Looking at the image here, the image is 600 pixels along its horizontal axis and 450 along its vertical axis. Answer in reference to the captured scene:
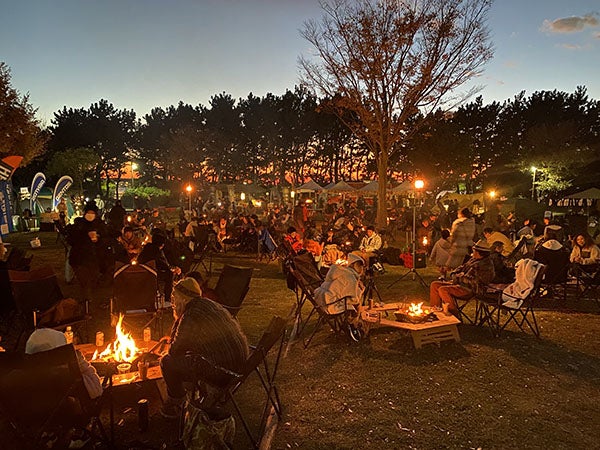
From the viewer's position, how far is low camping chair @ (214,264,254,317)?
6164mm

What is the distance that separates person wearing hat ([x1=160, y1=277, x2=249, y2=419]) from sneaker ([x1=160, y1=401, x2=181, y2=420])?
472 mm

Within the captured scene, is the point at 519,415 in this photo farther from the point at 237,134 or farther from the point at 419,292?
the point at 237,134

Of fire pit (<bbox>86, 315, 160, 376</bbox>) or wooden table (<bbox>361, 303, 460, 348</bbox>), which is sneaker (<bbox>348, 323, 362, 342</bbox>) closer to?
wooden table (<bbox>361, 303, 460, 348</bbox>)

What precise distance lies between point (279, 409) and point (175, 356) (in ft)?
3.93

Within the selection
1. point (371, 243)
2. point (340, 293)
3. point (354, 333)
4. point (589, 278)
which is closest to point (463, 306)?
point (354, 333)

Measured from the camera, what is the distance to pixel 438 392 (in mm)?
4566

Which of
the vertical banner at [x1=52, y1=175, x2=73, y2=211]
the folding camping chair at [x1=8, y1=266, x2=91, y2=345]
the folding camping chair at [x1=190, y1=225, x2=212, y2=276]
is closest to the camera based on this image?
the folding camping chair at [x1=8, y1=266, x2=91, y2=345]

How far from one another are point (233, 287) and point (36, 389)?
350 cm

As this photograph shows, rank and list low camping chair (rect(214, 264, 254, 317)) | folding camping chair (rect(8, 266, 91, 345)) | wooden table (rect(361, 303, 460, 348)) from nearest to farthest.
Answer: folding camping chair (rect(8, 266, 91, 345))
wooden table (rect(361, 303, 460, 348))
low camping chair (rect(214, 264, 254, 317))

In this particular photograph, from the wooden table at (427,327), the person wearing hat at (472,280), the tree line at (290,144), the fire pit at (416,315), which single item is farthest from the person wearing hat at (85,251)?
the tree line at (290,144)

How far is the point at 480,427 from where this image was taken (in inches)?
153

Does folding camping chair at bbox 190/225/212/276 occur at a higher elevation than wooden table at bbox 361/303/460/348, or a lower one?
higher

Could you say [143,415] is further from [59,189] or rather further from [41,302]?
[59,189]

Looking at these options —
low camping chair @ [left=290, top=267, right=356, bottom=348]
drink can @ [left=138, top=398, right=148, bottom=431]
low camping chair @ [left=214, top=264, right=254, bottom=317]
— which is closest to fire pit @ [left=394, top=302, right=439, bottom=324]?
low camping chair @ [left=290, top=267, right=356, bottom=348]
